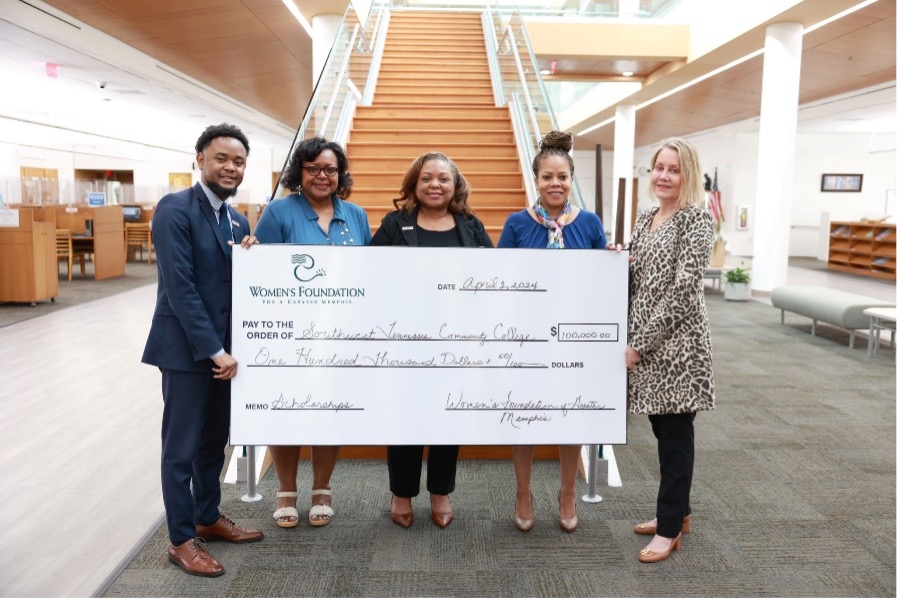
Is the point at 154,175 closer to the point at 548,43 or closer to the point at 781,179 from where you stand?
the point at 548,43

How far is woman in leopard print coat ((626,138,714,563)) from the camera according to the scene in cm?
269

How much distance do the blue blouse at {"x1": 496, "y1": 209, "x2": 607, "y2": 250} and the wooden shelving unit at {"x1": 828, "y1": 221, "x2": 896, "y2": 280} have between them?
511 inches

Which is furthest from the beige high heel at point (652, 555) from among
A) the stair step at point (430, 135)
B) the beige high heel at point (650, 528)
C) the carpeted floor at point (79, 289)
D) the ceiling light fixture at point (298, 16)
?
the ceiling light fixture at point (298, 16)

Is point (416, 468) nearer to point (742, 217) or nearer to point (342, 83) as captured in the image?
point (342, 83)

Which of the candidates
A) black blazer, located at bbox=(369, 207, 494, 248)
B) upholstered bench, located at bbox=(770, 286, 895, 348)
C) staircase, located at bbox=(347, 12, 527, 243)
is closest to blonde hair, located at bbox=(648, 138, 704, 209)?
black blazer, located at bbox=(369, 207, 494, 248)

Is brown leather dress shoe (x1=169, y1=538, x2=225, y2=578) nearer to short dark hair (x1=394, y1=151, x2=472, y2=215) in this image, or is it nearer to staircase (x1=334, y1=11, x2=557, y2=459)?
staircase (x1=334, y1=11, x2=557, y2=459)

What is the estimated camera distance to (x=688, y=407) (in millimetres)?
2711

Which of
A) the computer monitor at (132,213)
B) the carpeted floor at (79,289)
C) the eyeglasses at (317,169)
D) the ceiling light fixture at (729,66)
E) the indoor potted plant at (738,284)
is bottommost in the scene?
the carpeted floor at (79,289)

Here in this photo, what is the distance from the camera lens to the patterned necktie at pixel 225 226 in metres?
2.72

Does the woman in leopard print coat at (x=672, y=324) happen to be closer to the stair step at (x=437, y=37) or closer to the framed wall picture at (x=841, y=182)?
the stair step at (x=437, y=37)

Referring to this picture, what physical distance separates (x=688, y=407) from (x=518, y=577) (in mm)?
912

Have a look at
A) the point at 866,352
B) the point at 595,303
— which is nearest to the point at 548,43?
the point at 866,352

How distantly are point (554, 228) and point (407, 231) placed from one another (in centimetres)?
61

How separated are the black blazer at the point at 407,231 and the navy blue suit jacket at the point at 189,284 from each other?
0.62 metres
